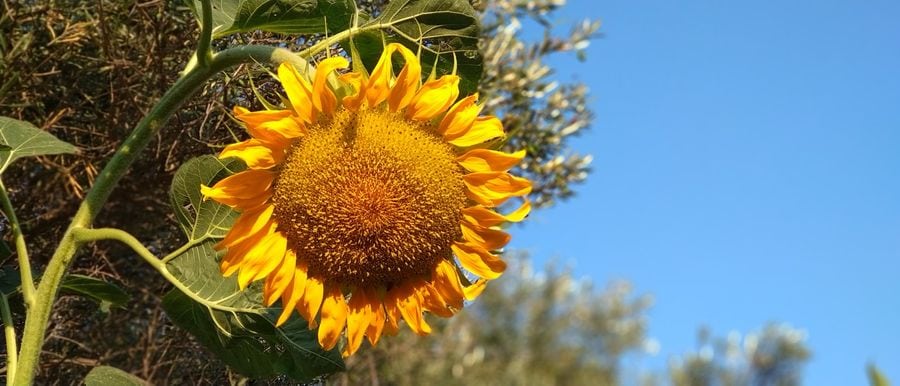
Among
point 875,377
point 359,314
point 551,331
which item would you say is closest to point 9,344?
point 359,314

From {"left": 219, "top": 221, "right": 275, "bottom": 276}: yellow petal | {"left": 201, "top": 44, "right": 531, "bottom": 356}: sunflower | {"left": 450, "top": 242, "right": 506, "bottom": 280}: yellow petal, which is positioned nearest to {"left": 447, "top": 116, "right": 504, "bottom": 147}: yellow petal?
{"left": 201, "top": 44, "right": 531, "bottom": 356}: sunflower

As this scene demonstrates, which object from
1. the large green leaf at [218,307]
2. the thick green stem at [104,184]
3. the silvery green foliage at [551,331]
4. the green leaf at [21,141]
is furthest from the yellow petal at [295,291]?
the silvery green foliage at [551,331]

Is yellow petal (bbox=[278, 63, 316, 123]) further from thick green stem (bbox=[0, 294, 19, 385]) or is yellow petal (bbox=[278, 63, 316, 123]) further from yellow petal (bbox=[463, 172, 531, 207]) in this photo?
thick green stem (bbox=[0, 294, 19, 385])

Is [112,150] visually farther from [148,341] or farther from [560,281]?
[560,281]

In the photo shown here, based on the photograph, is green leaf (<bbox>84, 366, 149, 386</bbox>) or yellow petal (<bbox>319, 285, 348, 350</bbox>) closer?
yellow petal (<bbox>319, 285, 348, 350</bbox>)

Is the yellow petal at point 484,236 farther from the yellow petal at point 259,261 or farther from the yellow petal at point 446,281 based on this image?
the yellow petal at point 259,261

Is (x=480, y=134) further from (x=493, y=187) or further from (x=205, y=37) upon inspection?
(x=205, y=37)
